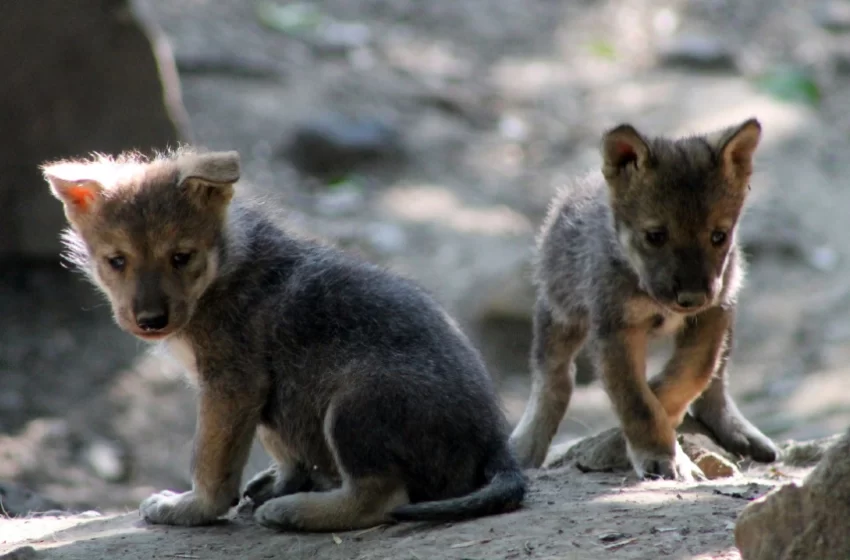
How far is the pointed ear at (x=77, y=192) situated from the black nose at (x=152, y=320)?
2.17 ft

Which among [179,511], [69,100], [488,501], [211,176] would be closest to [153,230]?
[211,176]

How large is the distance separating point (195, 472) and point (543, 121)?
12.6 metres

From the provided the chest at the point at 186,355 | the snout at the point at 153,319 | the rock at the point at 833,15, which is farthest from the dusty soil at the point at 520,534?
the rock at the point at 833,15

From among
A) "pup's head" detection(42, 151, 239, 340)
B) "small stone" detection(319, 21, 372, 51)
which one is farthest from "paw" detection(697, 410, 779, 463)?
"small stone" detection(319, 21, 372, 51)

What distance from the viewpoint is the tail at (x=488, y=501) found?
5566 mm

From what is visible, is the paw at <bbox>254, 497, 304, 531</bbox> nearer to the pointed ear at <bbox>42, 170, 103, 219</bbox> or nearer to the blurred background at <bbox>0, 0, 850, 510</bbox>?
the pointed ear at <bbox>42, 170, 103, 219</bbox>

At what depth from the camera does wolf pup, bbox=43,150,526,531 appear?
571 cm

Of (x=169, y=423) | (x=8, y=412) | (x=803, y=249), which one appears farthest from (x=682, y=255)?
(x=803, y=249)

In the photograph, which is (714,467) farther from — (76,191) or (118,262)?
(76,191)

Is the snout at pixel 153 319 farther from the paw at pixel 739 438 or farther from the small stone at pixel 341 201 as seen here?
the small stone at pixel 341 201

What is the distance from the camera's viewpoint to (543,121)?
17.9m

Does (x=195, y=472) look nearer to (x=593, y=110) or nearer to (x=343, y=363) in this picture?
(x=343, y=363)

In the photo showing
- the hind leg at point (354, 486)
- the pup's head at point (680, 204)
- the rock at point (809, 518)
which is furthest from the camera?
the pup's head at point (680, 204)

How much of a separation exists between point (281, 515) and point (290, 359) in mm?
751
